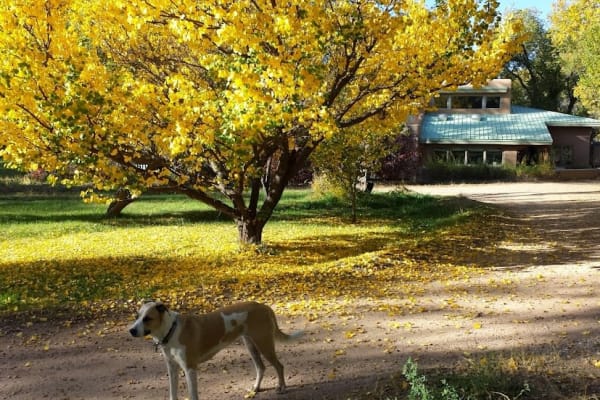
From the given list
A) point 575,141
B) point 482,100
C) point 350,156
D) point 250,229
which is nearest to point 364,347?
point 250,229

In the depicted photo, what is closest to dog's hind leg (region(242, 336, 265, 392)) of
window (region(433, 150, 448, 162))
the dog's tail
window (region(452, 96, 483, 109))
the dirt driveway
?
the dirt driveway

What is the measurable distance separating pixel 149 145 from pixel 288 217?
9.94m

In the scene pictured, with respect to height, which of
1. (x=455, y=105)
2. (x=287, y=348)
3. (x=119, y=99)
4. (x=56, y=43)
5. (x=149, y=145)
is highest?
(x=455, y=105)

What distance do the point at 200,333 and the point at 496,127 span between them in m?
36.0

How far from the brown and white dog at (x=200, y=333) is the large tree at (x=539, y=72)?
4700 centimetres

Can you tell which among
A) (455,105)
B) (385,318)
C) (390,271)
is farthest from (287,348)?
(455,105)

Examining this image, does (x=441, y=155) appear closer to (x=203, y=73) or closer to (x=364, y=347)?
(x=203, y=73)

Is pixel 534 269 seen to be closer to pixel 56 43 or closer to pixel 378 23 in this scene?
pixel 378 23

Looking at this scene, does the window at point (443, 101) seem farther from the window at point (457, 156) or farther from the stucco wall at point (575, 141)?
the stucco wall at point (575, 141)

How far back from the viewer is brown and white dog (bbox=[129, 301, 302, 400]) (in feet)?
13.1

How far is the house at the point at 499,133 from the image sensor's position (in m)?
35.5

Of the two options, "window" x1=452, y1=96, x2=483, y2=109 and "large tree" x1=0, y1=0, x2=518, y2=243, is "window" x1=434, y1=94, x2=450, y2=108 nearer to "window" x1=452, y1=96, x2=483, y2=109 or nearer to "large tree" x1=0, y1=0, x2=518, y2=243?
"window" x1=452, y1=96, x2=483, y2=109

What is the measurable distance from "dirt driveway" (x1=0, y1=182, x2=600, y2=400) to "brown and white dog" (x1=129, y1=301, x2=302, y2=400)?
17.3 inches

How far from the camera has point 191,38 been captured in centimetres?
786
